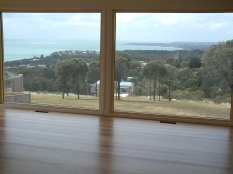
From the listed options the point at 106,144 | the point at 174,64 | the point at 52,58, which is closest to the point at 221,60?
the point at 174,64

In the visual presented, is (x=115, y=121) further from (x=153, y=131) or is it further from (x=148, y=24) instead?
(x=148, y=24)

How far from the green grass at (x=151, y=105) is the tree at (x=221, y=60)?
458 millimetres

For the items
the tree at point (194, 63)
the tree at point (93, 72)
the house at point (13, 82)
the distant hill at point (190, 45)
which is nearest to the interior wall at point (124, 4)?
the distant hill at point (190, 45)

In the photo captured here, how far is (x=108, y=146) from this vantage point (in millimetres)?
4027

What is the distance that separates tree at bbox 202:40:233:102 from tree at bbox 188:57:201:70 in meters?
0.11

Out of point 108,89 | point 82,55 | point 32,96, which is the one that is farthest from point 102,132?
point 32,96

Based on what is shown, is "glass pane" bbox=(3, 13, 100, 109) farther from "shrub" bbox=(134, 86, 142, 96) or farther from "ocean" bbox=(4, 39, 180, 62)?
"shrub" bbox=(134, 86, 142, 96)

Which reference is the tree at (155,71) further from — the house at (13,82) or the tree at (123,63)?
the house at (13,82)

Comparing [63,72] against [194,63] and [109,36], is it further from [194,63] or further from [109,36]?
[194,63]

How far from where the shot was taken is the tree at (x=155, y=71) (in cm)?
556

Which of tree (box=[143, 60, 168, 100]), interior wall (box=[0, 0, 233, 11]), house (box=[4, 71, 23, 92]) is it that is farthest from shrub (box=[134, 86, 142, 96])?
house (box=[4, 71, 23, 92])

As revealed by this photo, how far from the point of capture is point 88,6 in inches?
221

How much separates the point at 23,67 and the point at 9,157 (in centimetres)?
317

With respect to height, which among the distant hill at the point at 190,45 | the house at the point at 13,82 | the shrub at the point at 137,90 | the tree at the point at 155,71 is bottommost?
the shrub at the point at 137,90
